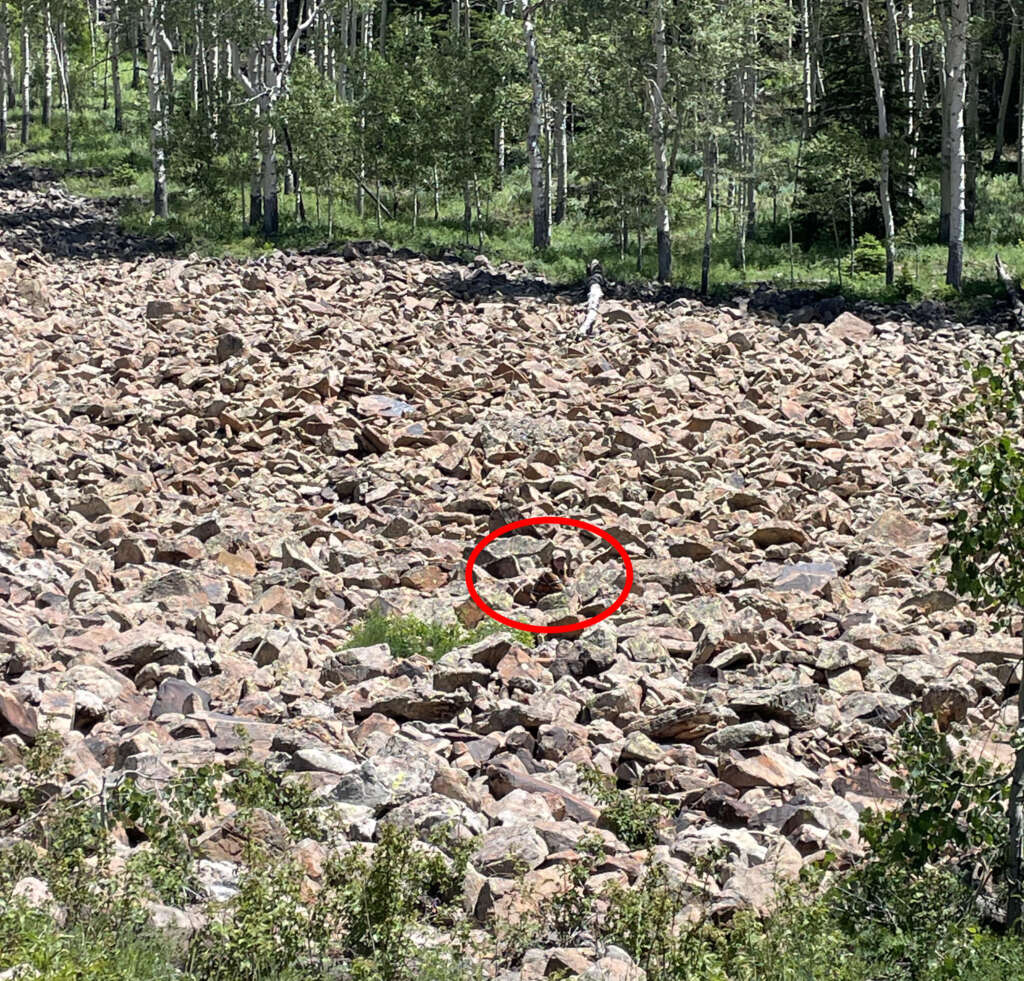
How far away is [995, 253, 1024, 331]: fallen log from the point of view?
23516mm

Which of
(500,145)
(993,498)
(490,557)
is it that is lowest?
(490,557)

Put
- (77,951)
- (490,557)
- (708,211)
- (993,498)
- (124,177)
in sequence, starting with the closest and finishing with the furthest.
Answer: (77,951) → (993,498) → (490,557) → (708,211) → (124,177)

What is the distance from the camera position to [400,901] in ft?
18.2

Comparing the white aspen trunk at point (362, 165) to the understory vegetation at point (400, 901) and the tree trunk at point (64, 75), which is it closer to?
the tree trunk at point (64, 75)

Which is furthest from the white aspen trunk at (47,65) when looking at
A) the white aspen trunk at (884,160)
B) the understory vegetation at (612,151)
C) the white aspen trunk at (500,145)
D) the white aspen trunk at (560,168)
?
the white aspen trunk at (884,160)

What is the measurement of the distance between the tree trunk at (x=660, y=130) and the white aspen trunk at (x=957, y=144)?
5800mm

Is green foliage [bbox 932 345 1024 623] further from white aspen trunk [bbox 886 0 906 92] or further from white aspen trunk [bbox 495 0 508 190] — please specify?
white aspen trunk [bbox 495 0 508 190]

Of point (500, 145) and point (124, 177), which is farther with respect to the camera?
point (500, 145)

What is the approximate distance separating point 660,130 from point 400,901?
24476 millimetres

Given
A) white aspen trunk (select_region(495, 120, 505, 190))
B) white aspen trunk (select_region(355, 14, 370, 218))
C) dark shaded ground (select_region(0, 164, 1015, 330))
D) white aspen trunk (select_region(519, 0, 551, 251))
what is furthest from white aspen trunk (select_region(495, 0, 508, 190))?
dark shaded ground (select_region(0, 164, 1015, 330))

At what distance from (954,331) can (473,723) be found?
1690cm

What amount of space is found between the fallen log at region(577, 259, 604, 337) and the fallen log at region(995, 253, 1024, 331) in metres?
7.38

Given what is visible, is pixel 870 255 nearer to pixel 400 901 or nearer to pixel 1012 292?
pixel 1012 292

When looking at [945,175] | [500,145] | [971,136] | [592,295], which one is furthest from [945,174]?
[500,145]
